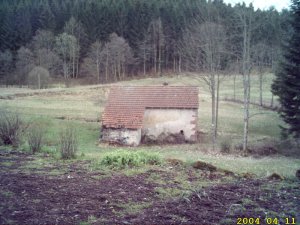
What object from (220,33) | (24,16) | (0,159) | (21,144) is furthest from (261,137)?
(24,16)

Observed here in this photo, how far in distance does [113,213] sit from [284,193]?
4168mm

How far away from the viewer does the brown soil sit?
562cm

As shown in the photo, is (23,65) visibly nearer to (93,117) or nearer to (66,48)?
(66,48)

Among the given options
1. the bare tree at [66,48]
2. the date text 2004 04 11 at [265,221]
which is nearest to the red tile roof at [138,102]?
the date text 2004 04 11 at [265,221]

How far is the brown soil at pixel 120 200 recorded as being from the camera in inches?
221

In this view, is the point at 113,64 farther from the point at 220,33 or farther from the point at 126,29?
the point at 220,33

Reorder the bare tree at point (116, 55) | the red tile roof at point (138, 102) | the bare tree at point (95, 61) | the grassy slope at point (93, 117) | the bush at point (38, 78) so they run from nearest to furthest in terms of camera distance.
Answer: the grassy slope at point (93, 117) → the red tile roof at point (138, 102) → the bush at point (38, 78) → the bare tree at point (95, 61) → the bare tree at point (116, 55)

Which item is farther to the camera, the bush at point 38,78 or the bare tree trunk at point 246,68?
the bush at point 38,78

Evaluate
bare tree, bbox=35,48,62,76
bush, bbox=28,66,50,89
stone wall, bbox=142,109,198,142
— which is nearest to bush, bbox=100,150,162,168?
stone wall, bbox=142,109,198,142

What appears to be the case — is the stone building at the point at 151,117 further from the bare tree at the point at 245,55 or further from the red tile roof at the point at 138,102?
the bare tree at the point at 245,55

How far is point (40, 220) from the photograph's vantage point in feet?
17.3

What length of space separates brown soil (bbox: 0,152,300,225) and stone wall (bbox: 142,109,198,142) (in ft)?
71.6

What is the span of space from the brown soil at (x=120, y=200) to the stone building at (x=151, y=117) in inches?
801

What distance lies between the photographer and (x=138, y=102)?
31953 mm
